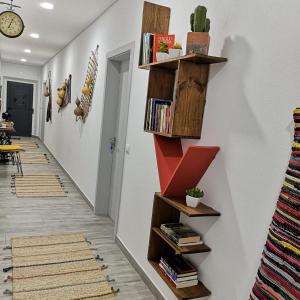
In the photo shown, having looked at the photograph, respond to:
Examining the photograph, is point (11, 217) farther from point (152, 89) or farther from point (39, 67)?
point (39, 67)

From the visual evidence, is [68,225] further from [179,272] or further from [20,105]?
[20,105]

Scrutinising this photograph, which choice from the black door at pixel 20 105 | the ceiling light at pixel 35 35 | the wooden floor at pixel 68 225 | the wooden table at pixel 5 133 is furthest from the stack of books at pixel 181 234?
the black door at pixel 20 105

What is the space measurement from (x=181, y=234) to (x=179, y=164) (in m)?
0.47

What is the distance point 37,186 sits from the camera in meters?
5.12

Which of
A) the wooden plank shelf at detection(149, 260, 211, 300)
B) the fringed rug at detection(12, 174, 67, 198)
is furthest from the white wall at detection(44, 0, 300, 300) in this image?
the fringed rug at detection(12, 174, 67, 198)

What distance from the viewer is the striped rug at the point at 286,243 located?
1.18 m

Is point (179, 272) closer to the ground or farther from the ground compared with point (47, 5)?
closer to the ground

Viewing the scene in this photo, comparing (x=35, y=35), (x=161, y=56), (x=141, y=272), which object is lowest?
(x=141, y=272)

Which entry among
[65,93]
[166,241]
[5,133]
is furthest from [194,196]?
[5,133]

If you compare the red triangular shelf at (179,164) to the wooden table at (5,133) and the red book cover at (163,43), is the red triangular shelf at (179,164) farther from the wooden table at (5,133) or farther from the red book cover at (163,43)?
the wooden table at (5,133)

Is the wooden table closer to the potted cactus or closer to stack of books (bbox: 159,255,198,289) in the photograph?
stack of books (bbox: 159,255,198,289)

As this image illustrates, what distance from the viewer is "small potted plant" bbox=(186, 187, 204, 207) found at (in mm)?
1772

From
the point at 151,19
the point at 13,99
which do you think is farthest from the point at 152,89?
the point at 13,99

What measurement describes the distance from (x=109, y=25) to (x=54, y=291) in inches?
123
